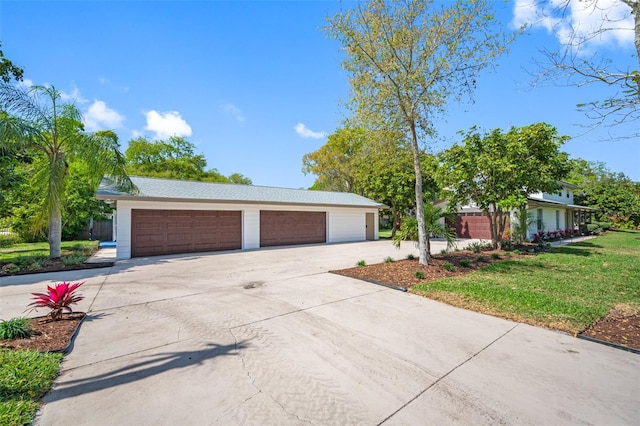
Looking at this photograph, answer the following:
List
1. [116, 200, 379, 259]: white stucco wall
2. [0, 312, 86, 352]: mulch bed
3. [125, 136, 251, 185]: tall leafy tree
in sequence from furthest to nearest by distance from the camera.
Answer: [125, 136, 251, 185]: tall leafy tree → [116, 200, 379, 259]: white stucco wall → [0, 312, 86, 352]: mulch bed

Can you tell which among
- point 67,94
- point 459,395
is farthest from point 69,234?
point 459,395

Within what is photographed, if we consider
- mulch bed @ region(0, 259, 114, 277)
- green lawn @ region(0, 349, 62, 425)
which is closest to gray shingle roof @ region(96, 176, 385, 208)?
mulch bed @ region(0, 259, 114, 277)

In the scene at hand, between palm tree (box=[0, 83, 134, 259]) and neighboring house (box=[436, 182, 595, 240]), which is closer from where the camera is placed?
palm tree (box=[0, 83, 134, 259])

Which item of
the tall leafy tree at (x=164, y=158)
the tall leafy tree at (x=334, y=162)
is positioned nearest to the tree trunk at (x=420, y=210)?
the tall leafy tree at (x=334, y=162)

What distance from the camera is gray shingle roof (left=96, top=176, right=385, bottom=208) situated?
11.3 m

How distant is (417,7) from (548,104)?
4315 mm

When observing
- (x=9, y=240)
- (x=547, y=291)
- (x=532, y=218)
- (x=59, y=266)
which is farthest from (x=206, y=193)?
(x=532, y=218)

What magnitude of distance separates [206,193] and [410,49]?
412 inches

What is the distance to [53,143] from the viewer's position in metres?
9.75

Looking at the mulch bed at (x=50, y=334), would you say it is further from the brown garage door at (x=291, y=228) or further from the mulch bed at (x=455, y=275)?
the brown garage door at (x=291, y=228)

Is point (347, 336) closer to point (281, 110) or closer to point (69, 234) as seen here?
point (281, 110)

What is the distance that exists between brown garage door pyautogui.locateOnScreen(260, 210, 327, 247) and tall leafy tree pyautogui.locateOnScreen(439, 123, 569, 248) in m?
7.77

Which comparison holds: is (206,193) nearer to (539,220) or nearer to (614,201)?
Answer: (539,220)

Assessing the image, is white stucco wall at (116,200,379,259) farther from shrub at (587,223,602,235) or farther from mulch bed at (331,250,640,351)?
shrub at (587,223,602,235)
